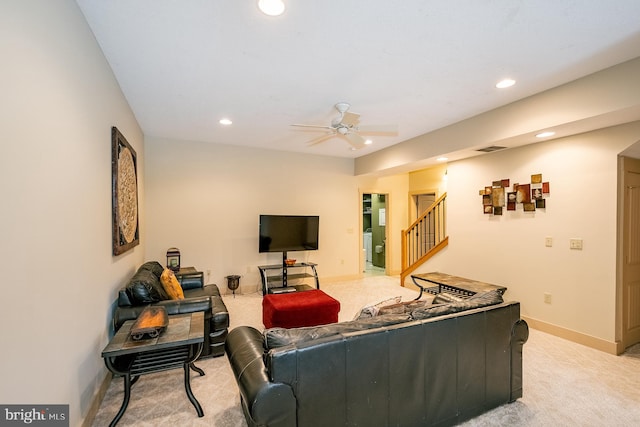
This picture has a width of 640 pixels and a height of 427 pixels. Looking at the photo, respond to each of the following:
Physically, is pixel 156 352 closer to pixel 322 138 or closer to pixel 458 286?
pixel 322 138

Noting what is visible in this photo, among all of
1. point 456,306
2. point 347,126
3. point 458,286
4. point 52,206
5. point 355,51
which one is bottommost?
point 458,286

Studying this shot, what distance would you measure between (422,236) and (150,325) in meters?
5.78

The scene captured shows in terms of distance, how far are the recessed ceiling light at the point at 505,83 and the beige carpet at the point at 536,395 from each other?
2811 mm

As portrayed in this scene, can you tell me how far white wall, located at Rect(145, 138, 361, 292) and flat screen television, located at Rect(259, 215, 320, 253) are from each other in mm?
435

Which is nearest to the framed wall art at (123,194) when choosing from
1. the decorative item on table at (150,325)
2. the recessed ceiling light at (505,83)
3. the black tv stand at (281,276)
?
the decorative item on table at (150,325)

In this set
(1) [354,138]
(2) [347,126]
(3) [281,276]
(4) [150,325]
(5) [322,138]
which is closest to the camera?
(4) [150,325]

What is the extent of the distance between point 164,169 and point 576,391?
598 centimetres

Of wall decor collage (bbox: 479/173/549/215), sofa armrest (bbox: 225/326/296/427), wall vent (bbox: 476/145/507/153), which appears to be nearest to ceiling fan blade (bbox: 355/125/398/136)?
wall vent (bbox: 476/145/507/153)

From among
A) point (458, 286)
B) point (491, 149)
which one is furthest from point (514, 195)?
point (458, 286)

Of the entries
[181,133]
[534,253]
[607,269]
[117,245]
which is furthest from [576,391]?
[181,133]

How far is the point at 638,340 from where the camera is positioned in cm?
333

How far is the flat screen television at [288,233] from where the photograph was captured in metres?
5.40

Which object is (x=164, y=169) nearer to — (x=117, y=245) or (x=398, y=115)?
(x=117, y=245)

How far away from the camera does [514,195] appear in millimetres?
4125
